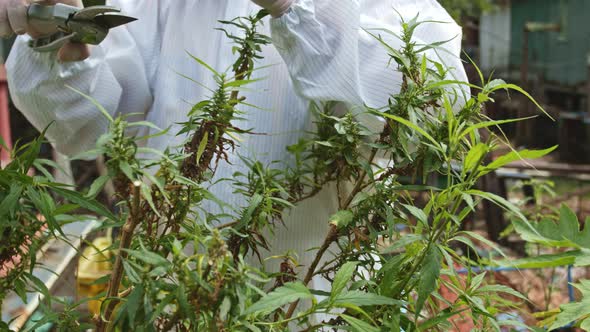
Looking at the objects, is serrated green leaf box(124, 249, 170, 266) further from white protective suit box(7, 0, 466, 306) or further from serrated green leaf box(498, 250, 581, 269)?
white protective suit box(7, 0, 466, 306)

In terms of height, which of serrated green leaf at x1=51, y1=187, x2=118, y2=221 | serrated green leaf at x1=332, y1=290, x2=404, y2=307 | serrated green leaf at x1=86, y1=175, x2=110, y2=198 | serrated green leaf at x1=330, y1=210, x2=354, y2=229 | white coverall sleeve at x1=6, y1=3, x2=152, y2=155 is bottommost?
serrated green leaf at x1=332, y1=290, x2=404, y2=307

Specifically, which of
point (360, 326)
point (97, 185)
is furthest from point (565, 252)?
point (97, 185)

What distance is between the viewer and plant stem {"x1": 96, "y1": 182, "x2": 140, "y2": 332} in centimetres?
77

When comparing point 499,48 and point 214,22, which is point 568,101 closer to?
point 499,48

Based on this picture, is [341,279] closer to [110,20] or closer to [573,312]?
[573,312]

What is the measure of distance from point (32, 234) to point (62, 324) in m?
0.11

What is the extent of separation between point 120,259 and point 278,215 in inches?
10.4

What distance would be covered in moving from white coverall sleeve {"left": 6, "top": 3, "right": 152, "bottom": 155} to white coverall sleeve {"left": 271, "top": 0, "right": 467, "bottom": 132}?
45 cm

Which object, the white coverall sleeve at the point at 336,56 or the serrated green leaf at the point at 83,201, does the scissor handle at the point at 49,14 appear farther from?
the serrated green leaf at the point at 83,201

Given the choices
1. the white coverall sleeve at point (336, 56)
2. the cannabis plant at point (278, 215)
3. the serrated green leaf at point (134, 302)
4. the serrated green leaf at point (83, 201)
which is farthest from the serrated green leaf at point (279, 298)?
the white coverall sleeve at point (336, 56)

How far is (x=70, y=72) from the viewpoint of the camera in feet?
4.82

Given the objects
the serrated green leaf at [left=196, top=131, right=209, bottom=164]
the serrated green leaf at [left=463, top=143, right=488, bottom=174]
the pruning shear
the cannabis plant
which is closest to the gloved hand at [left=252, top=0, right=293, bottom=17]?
the cannabis plant

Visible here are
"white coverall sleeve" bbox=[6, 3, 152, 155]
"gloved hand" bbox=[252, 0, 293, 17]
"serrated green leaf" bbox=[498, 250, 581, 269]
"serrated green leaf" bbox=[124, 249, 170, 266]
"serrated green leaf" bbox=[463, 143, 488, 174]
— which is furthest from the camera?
"white coverall sleeve" bbox=[6, 3, 152, 155]

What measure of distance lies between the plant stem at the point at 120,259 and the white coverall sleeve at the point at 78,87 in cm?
69
